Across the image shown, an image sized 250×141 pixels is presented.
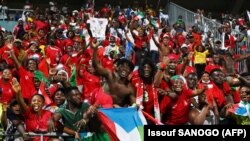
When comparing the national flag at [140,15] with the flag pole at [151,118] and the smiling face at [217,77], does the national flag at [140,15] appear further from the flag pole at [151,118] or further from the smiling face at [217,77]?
the flag pole at [151,118]

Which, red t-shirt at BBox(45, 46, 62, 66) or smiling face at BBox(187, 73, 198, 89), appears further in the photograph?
red t-shirt at BBox(45, 46, 62, 66)

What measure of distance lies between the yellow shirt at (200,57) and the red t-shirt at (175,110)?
5613mm

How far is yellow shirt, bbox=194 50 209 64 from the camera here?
568 inches

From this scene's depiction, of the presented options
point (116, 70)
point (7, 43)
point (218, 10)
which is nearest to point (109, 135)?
point (116, 70)

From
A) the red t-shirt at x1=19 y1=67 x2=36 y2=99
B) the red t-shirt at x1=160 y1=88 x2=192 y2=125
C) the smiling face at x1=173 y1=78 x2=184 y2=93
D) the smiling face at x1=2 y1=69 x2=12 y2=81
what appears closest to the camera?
the red t-shirt at x1=160 y1=88 x2=192 y2=125

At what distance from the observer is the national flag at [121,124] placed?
7.75 meters

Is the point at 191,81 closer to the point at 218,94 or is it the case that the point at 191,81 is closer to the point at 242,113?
the point at 218,94

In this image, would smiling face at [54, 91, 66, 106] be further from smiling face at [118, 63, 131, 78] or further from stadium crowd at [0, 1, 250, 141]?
smiling face at [118, 63, 131, 78]

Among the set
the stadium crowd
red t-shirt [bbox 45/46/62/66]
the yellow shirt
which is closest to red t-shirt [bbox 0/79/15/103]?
the stadium crowd

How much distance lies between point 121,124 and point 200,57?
7207 mm

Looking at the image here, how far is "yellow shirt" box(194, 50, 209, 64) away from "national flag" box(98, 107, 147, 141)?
670 centimetres

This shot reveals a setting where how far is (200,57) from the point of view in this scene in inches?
577

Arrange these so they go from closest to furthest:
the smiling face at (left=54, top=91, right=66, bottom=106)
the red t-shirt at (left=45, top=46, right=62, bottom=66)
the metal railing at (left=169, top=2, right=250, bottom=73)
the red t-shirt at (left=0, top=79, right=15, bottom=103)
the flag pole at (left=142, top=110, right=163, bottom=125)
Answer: the flag pole at (left=142, top=110, right=163, bottom=125) < the smiling face at (left=54, top=91, right=66, bottom=106) < the red t-shirt at (left=0, top=79, right=15, bottom=103) < the red t-shirt at (left=45, top=46, right=62, bottom=66) < the metal railing at (left=169, top=2, right=250, bottom=73)

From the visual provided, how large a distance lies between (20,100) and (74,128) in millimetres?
1047
